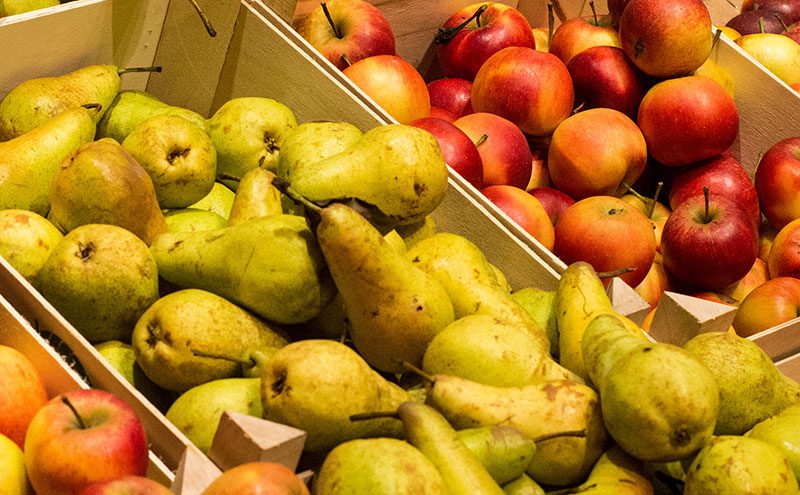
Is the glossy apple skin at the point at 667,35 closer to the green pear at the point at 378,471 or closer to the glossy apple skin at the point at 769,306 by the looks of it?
the glossy apple skin at the point at 769,306

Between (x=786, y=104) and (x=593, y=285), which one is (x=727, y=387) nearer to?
(x=593, y=285)

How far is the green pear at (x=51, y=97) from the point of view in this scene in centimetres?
201

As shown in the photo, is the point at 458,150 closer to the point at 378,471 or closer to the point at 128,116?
the point at 128,116

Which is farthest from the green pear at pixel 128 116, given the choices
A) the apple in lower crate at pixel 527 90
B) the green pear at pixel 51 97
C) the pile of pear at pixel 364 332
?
the apple in lower crate at pixel 527 90

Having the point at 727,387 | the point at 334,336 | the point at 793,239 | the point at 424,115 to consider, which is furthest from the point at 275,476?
the point at 793,239

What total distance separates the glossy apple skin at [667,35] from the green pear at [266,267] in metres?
1.46

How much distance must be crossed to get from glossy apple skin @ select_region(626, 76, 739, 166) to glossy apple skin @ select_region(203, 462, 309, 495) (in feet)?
5.75

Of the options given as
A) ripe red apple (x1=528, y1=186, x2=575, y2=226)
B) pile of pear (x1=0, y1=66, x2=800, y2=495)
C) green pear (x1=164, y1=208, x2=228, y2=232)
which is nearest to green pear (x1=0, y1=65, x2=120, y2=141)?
pile of pear (x1=0, y1=66, x2=800, y2=495)

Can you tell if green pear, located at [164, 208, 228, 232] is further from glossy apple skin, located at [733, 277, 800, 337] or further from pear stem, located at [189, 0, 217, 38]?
glossy apple skin, located at [733, 277, 800, 337]

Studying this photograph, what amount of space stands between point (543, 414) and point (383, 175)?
0.52 metres

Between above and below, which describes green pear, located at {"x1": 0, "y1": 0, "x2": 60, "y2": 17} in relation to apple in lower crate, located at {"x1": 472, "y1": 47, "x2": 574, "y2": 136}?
above

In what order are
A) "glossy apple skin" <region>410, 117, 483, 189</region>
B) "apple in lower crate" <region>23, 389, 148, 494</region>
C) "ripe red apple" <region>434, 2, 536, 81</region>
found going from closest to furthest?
1. "apple in lower crate" <region>23, 389, 148, 494</region>
2. "glossy apple skin" <region>410, 117, 483, 189</region>
3. "ripe red apple" <region>434, 2, 536, 81</region>

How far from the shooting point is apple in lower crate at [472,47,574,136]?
2.57 m

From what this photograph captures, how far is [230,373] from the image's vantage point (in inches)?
58.3
